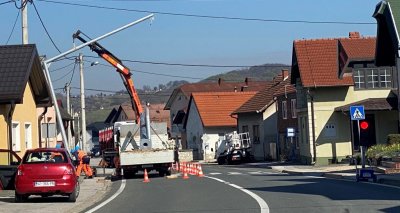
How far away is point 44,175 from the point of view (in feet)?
64.7

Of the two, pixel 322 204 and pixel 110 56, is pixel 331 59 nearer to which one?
pixel 110 56

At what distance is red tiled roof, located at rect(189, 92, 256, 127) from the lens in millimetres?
72938

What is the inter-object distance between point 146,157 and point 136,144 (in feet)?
11.5

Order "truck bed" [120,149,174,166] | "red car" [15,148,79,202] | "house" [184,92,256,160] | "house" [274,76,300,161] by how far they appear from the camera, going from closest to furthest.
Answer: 1. "red car" [15,148,79,202]
2. "truck bed" [120,149,174,166]
3. "house" [274,76,300,161]
4. "house" [184,92,256,160]

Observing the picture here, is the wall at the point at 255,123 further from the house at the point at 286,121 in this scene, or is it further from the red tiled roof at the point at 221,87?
the red tiled roof at the point at 221,87

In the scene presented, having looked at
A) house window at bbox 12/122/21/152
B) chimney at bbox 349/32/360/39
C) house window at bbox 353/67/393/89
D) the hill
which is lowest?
house window at bbox 12/122/21/152

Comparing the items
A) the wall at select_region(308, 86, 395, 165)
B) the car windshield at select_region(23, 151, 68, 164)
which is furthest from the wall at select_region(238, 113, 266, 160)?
the car windshield at select_region(23, 151, 68, 164)

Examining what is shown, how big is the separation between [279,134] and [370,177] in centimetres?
3186

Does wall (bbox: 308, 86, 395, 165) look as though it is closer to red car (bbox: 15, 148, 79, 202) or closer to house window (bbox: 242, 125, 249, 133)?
house window (bbox: 242, 125, 249, 133)

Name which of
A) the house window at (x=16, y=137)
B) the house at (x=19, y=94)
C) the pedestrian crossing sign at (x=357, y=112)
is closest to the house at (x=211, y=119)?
the house at (x=19, y=94)

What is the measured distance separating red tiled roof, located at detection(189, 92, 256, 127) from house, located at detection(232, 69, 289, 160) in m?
7.44

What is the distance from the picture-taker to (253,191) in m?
22.9

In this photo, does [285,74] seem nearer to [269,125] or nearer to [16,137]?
[269,125]

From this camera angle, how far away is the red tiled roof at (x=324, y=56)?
147 feet
